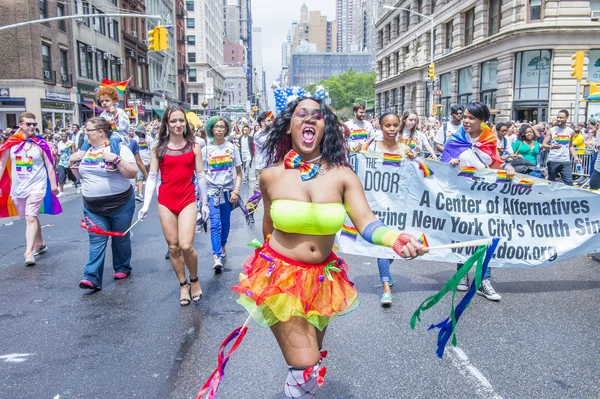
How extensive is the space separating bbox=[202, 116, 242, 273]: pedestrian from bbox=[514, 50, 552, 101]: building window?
90.0 feet

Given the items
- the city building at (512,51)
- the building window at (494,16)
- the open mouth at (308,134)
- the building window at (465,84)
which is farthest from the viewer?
the building window at (465,84)

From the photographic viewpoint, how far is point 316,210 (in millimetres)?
3006

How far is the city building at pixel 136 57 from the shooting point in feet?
157

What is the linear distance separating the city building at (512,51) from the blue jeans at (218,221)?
2678 centimetres

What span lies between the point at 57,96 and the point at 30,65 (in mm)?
2726

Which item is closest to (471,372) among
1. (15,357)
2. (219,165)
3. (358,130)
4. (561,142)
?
(15,357)

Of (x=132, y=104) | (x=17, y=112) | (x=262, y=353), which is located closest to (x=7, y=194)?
(x=262, y=353)

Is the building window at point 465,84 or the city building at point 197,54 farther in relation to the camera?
the city building at point 197,54

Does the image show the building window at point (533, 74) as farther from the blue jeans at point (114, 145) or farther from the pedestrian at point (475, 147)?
the blue jeans at point (114, 145)

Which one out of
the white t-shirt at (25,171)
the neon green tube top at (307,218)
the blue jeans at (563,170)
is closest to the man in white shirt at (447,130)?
the blue jeans at (563,170)

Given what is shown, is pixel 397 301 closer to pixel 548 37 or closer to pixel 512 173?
pixel 512 173

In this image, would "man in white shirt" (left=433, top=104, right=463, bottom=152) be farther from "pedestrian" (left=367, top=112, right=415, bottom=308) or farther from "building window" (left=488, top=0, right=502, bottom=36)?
"building window" (left=488, top=0, right=502, bottom=36)

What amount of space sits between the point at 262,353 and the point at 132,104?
38402 millimetres

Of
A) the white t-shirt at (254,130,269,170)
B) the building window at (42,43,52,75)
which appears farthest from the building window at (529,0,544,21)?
the building window at (42,43,52,75)
